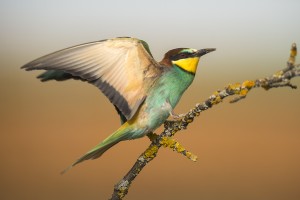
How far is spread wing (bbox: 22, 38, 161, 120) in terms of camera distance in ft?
3.82

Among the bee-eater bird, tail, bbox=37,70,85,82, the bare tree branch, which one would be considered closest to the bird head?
the bee-eater bird

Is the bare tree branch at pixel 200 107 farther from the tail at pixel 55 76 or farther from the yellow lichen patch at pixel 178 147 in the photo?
the tail at pixel 55 76

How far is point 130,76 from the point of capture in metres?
1.22

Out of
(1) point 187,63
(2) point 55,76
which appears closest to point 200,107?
(1) point 187,63

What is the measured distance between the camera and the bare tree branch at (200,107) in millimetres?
945

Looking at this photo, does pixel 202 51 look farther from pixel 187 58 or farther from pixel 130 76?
pixel 130 76

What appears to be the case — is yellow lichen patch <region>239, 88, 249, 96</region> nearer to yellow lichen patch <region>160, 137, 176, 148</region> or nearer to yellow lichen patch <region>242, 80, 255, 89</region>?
yellow lichen patch <region>242, 80, 255, 89</region>

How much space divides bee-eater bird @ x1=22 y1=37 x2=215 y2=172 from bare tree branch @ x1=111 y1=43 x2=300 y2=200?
4 centimetres

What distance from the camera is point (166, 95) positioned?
1237 millimetres

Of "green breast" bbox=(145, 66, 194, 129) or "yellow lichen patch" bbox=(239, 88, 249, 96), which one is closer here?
"yellow lichen patch" bbox=(239, 88, 249, 96)

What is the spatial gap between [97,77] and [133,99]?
0.11m

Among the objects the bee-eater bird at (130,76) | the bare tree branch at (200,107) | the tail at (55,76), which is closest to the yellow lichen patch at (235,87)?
the bare tree branch at (200,107)

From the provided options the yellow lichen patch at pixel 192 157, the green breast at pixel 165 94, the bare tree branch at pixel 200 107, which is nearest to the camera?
the bare tree branch at pixel 200 107

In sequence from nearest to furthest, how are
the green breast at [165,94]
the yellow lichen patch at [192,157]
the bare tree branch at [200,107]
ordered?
the bare tree branch at [200,107]
the yellow lichen patch at [192,157]
the green breast at [165,94]
